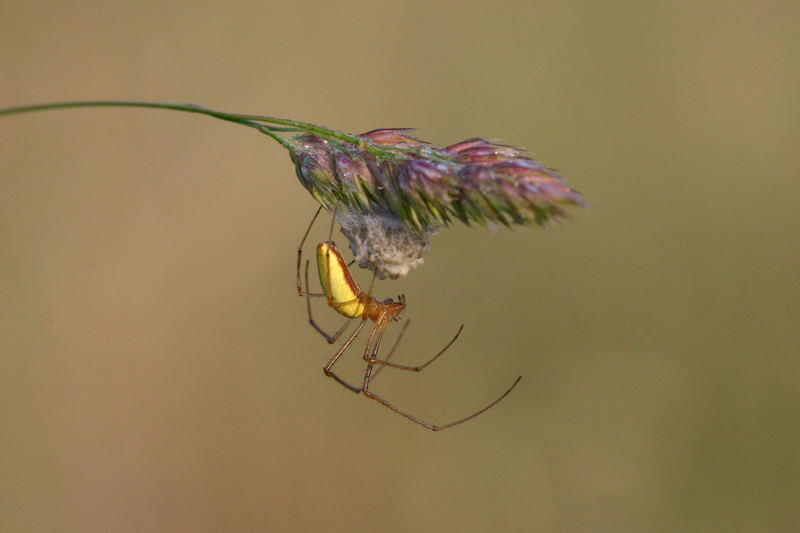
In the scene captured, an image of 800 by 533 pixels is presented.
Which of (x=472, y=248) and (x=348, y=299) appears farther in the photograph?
(x=472, y=248)

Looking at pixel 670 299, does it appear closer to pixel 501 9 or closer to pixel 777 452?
pixel 777 452

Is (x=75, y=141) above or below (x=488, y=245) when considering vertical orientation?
above

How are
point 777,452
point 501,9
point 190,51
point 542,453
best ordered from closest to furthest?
point 777,452
point 542,453
point 190,51
point 501,9

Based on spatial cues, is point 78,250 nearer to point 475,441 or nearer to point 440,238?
point 440,238

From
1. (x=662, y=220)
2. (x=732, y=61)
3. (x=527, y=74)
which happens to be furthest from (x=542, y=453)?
(x=732, y=61)

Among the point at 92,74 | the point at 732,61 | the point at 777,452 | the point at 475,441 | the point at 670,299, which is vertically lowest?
the point at 777,452

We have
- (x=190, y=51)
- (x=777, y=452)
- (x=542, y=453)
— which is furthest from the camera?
(x=190, y=51)

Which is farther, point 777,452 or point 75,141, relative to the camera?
point 75,141

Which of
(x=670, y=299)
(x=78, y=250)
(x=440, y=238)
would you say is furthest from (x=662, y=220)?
(x=78, y=250)

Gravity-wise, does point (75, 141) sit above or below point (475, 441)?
above
